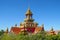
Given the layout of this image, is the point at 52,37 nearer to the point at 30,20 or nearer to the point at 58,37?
the point at 58,37

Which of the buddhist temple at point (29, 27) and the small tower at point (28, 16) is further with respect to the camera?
the small tower at point (28, 16)

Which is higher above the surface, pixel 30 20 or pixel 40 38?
pixel 30 20

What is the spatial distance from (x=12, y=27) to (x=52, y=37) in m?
15.9

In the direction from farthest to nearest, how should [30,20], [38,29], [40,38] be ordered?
[30,20] → [38,29] → [40,38]

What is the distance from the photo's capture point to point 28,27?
52.6 metres

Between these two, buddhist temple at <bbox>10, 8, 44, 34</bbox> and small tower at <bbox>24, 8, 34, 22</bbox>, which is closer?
buddhist temple at <bbox>10, 8, 44, 34</bbox>

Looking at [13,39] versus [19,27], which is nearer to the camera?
[13,39]

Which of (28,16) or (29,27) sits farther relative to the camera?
(28,16)

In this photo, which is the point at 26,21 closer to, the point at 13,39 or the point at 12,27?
the point at 12,27

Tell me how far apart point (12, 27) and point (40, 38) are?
16221mm

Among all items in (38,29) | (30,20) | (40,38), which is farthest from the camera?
(30,20)

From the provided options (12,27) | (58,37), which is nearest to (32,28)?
(12,27)

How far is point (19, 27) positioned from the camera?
52.8 metres

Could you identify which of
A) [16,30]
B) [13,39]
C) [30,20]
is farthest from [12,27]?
[13,39]
